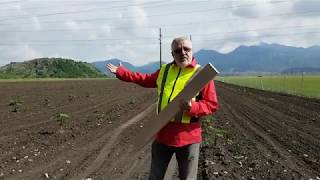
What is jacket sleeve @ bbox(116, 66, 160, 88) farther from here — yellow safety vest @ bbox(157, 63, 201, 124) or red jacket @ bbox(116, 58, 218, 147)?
red jacket @ bbox(116, 58, 218, 147)

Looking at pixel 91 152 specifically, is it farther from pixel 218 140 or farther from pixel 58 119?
pixel 58 119

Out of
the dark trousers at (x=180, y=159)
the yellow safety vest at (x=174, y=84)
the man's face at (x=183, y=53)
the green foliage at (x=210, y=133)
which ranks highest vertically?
the man's face at (x=183, y=53)

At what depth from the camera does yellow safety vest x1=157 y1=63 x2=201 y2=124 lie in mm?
4504

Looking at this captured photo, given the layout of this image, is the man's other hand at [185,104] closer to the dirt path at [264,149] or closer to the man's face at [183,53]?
the man's face at [183,53]

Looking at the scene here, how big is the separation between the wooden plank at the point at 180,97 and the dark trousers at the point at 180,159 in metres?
0.24

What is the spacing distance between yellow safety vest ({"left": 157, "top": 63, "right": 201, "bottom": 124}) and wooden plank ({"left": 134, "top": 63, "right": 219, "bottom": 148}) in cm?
16

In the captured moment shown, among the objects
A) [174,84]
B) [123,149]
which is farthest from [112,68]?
[123,149]

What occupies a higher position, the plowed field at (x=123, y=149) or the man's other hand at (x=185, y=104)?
the man's other hand at (x=185, y=104)

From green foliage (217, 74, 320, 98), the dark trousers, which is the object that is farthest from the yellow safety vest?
green foliage (217, 74, 320, 98)

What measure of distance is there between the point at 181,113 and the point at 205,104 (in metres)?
0.21

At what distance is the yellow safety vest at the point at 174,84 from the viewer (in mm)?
4504

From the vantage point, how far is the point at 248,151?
11.1 m

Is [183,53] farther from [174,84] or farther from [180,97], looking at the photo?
[180,97]

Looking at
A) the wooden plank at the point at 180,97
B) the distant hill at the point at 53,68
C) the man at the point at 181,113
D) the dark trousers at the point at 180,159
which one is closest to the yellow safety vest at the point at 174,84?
the man at the point at 181,113
